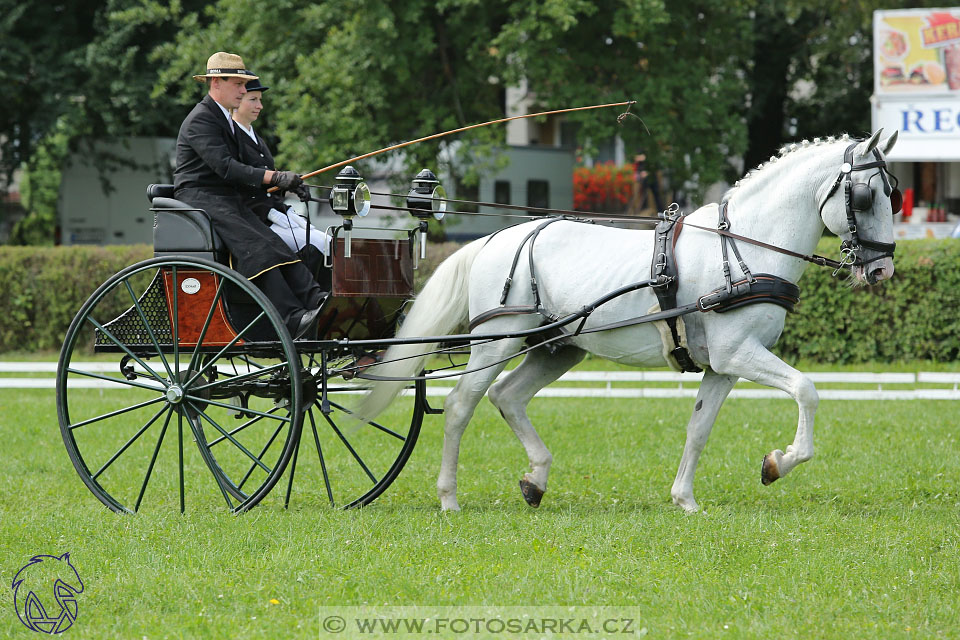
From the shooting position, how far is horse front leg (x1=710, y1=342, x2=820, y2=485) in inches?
236

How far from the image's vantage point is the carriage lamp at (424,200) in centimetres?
654

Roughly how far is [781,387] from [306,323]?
2707 mm

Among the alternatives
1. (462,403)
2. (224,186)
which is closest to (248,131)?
(224,186)

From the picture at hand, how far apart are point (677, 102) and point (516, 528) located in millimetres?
13149

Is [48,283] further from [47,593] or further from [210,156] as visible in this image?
[47,593]

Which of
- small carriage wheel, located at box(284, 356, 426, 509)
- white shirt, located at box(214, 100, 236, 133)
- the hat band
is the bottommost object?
small carriage wheel, located at box(284, 356, 426, 509)

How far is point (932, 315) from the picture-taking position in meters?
13.5

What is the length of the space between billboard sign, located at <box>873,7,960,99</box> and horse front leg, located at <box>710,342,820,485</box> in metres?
13.2

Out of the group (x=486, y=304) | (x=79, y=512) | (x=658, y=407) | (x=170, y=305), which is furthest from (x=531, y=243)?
(x=658, y=407)

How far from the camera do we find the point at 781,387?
611 centimetres

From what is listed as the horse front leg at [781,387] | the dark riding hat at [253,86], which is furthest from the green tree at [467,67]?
the horse front leg at [781,387]

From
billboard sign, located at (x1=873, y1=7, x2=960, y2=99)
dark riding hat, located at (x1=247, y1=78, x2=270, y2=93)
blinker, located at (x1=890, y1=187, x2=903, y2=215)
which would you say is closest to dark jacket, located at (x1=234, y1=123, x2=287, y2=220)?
dark riding hat, located at (x1=247, y1=78, x2=270, y2=93)

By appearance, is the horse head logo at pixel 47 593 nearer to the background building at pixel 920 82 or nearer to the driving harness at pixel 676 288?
the driving harness at pixel 676 288

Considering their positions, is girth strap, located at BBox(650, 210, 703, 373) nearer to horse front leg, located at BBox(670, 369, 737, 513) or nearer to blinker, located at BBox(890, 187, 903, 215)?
horse front leg, located at BBox(670, 369, 737, 513)
